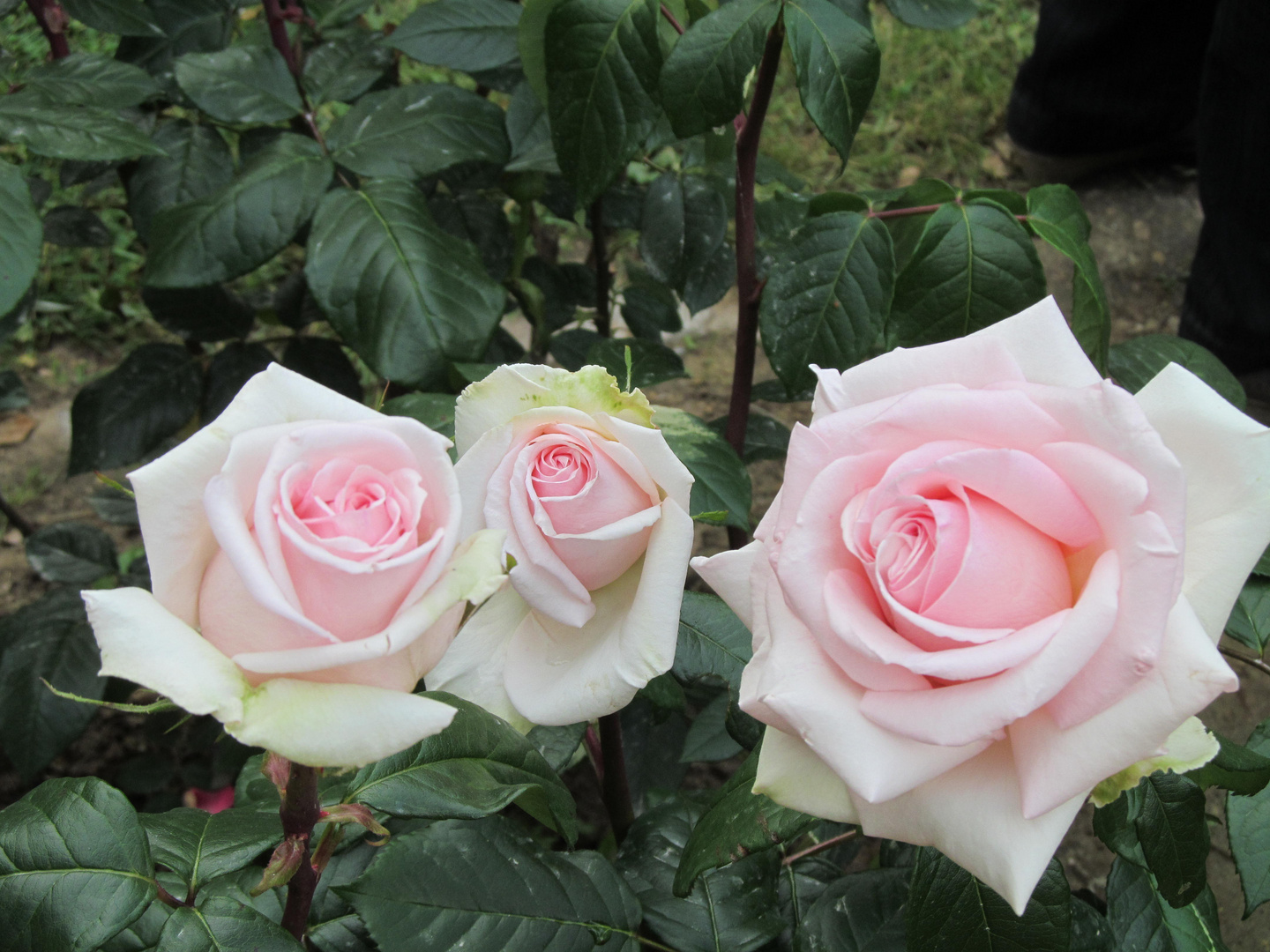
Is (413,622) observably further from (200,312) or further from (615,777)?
(200,312)

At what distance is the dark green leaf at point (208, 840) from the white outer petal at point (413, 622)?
27 cm

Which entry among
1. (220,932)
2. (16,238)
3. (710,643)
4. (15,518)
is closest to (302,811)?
(220,932)

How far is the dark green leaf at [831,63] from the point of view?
85 cm

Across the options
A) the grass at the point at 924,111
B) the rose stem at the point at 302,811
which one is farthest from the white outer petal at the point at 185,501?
Result: the grass at the point at 924,111

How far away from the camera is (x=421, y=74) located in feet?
9.25

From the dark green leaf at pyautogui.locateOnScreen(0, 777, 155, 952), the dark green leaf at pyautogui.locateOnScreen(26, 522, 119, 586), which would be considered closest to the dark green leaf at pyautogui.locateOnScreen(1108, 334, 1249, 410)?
the dark green leaf at pyautogui.locateOnScreen(0, 777, 155, 952)

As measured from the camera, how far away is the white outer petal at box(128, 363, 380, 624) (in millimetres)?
500

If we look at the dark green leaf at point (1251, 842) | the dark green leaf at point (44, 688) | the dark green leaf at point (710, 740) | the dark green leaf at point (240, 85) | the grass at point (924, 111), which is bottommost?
the grass at point (924, 111)

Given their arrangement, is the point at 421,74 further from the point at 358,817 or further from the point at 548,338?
the point at 358,817

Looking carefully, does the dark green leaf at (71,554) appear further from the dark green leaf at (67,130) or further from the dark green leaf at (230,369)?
the dark green leaf at (67,130)

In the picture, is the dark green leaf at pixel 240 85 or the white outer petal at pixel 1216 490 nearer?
the white outer petal at pixel 1216 490

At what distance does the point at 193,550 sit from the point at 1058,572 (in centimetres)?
43

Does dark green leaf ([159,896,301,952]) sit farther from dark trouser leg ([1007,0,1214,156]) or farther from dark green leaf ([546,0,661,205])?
dark trouser leg ([1007,0,1214,156])

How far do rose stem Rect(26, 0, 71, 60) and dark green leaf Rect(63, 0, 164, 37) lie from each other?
78mm
